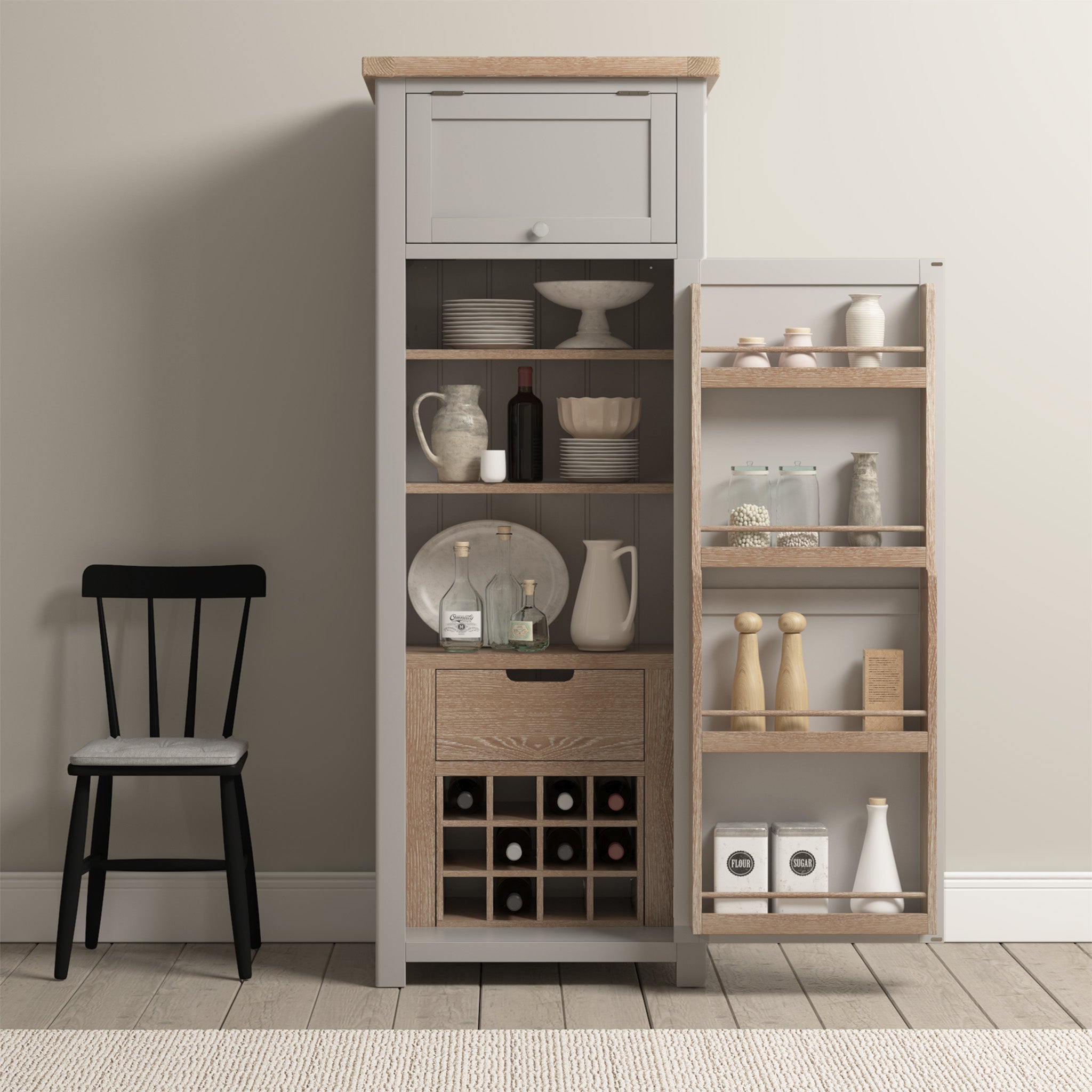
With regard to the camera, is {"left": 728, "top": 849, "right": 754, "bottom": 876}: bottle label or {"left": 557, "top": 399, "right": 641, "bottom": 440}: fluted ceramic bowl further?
{"left": 557, "top": 399, "right": 641, "bottom": 440}: fluted ceramic bowl

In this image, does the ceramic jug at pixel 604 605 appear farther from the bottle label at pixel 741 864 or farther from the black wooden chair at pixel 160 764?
the black wooden chair at pixel 160 764

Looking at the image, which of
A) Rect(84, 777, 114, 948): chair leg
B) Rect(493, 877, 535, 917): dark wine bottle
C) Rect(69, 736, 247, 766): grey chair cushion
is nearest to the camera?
Rect(69, 736, 247, 766): grey chair cushion

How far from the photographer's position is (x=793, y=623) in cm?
248

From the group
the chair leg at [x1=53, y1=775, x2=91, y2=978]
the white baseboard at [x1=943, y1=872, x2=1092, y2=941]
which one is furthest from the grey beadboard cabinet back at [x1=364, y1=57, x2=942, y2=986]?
the chair leg at [x1=53, y1=775, x2=91, y2=978]

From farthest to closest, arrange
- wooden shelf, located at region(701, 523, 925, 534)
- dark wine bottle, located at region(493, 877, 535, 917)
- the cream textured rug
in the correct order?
dark wine bottle, located at region(493, 877, 535, 917), wooden shelf, located at region(701, 523, 925, 534), the cream textured rug

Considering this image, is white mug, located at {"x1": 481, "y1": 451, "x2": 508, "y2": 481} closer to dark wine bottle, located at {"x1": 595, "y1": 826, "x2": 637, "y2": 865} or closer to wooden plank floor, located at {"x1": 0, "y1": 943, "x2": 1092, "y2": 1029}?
dark wine bottle, located at {"x1": 595, "y1": 826, "x2": 637, "y2": 865}

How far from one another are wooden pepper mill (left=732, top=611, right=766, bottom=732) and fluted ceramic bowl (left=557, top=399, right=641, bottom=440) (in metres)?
0.52

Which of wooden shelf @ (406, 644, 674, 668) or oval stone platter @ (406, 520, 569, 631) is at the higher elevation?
oval stone platter @ (406, 520, 569, 631)

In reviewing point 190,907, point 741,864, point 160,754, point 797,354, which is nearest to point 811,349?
point 797,354

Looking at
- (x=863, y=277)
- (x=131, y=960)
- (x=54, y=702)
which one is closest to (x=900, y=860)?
(x=863, y=277)

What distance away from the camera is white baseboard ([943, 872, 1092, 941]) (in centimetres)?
291

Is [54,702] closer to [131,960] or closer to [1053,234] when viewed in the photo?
[131,960]

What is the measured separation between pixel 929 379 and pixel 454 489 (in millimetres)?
1065

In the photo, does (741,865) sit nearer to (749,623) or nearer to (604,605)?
(749,623)
